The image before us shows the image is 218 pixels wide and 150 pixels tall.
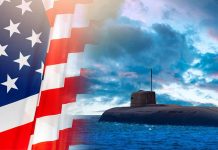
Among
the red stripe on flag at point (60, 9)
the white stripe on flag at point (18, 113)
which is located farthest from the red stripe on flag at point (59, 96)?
the red stripe on flag at point (60, 9)

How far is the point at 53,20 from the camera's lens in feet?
13.9

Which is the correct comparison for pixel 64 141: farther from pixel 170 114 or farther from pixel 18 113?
pixel 170 114

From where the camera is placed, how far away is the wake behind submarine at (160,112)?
130750 mm

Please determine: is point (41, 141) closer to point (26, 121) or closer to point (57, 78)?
point (26, 121)

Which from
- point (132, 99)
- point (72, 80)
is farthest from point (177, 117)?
point (72, 80)

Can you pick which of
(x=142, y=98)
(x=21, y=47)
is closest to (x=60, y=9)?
Result: (x=21, y=47)

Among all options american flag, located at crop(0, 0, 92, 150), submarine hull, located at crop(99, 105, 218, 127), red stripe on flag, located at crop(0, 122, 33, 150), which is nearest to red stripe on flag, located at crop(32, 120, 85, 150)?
american flag, located at crop(0, 0, 92, 150)

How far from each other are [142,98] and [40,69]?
124m

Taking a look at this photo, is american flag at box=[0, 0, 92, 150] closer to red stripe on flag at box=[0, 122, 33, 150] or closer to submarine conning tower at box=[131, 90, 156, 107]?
red stripe on flag at box=[0, 122, 33, 150]

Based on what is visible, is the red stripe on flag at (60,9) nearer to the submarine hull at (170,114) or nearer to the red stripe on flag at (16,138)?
the red stripe on flag at (16,138)

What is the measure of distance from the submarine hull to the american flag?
128964mm

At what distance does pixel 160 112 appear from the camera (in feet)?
455

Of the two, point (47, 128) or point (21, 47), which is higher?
point (21, 47)

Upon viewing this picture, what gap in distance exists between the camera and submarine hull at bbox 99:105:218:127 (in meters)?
134
